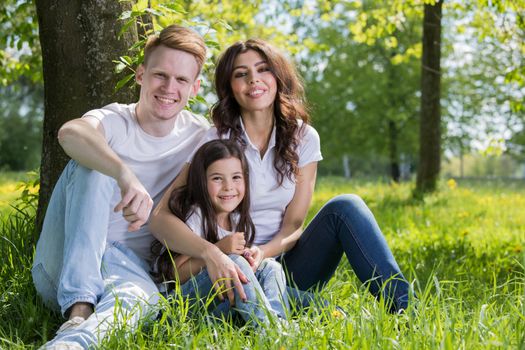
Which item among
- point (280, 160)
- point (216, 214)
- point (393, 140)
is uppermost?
point (393, 140)

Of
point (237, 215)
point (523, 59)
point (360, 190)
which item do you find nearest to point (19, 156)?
point (360, 190)

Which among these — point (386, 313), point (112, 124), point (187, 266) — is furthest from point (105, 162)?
point (386, 313)

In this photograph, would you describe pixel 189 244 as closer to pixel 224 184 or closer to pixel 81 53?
pixel 224 184

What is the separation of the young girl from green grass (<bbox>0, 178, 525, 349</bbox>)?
25 centimetres

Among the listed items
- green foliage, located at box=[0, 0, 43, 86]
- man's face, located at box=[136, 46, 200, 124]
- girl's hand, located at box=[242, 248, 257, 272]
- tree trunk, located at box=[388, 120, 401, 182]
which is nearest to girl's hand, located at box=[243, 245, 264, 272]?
girl's hand, located at box=[242, 248, 257, 272]

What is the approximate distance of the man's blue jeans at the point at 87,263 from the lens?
8.99 ft

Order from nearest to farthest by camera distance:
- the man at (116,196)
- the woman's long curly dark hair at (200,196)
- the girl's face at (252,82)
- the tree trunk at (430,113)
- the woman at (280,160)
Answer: the man at (116,196)
the woman's long curly dark hair at (200,196)
the woman at (280,160)
the girl's face at (252,82)
the tree trunk at (430,113)

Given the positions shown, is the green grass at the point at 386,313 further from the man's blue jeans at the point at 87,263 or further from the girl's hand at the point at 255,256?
the girl's hand at the point at 255,256

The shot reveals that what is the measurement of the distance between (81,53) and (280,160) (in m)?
1.42

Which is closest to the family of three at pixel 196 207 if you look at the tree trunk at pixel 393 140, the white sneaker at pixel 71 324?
the white sneaker at pixel 71 324

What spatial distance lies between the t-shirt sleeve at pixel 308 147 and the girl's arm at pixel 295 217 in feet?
0.09

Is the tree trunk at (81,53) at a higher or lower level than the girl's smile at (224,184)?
higher

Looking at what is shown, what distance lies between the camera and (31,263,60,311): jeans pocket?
305 cm

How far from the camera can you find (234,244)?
3.00m
